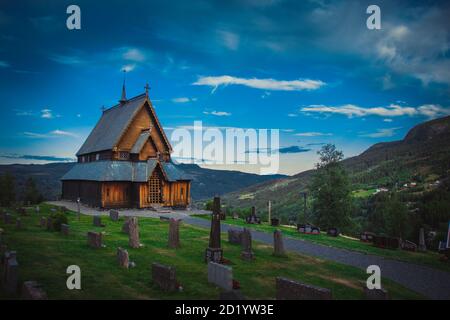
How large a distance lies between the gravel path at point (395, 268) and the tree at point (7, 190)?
125 ft

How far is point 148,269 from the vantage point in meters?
13.0

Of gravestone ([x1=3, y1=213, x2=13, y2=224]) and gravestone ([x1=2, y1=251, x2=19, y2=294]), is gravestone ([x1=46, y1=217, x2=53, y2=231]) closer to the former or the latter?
gravestone ([x1=3, y1=213, x2=13, y2=224])

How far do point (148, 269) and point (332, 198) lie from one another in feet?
90.9

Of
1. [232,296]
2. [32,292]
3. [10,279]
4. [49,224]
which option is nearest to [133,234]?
[10,279]

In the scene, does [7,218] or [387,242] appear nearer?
[387,242]

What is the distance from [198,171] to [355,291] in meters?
183

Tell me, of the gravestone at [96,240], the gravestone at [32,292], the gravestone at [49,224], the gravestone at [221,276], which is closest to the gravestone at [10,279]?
the gravestone at [32,292]

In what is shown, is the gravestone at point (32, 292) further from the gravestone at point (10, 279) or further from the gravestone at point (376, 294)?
the gravestone at point (376, 294)

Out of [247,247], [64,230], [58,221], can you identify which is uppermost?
[58,221]

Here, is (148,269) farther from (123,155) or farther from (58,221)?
(123,155)

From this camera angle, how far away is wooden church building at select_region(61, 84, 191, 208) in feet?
124
